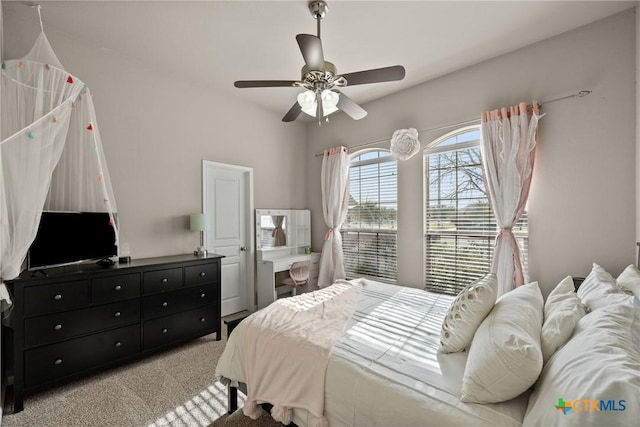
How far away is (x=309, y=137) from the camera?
196 inches

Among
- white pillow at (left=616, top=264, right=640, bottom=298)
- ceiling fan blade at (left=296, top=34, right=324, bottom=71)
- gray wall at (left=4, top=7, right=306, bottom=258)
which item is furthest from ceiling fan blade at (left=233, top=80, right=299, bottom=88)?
white pillow at (left=616, top=264, right=640, bottom=298)

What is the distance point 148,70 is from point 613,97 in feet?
15.1

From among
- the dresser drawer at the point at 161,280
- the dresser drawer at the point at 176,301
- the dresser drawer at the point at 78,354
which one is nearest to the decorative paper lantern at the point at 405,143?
the dresser drawer at the point at 176,301

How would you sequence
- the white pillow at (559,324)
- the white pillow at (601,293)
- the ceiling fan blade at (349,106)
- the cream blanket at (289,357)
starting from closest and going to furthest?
1. the white pillow at (559,324)
2. the white pillow at (601,293)
3. the cream blanket at (289,357)
4. the ceiling fan blade at (349,106)

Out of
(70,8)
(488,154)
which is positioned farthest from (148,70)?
(488,154)

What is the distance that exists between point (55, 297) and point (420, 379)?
8.67 feet

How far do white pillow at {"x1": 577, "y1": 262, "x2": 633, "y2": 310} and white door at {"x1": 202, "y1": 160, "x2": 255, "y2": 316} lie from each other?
3641mm

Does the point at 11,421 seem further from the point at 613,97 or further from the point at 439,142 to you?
the point at 613,97

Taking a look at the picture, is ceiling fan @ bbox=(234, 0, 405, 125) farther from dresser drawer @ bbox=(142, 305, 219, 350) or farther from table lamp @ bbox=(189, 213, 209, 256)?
dresser drawer @ bbox=(142, 305, 219, 350)

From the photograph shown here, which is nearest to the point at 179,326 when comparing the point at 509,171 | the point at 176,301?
the point at 176,301

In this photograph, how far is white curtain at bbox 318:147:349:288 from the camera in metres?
4.35

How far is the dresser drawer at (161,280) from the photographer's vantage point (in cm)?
267

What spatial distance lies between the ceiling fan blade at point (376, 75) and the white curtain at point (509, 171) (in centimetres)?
151

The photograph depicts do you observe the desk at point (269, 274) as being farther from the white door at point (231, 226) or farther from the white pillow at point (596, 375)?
the white pillow at point (596, 375)
